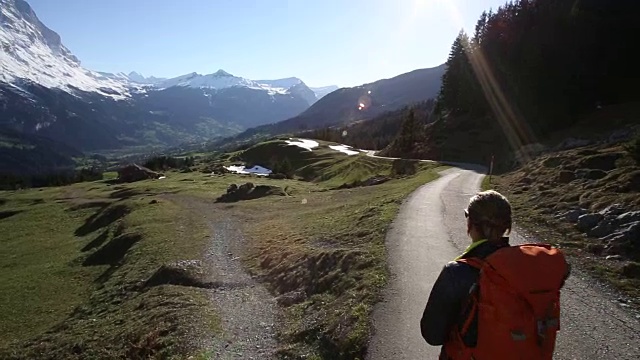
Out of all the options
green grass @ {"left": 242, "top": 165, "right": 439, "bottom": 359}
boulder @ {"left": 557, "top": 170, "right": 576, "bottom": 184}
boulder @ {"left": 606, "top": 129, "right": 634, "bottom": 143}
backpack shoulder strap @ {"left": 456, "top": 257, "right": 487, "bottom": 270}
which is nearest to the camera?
backpack shoulder strap @ {"left": 456, "top": 257, "right": 487, "bottom": 270}

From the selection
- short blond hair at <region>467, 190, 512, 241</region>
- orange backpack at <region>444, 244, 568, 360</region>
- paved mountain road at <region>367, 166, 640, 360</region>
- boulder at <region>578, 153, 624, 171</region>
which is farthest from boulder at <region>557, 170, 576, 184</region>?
orange backpack at <region>444, 244, 568, 360</region>

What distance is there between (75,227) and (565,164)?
57.4 meters

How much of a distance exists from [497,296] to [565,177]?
92.9ft

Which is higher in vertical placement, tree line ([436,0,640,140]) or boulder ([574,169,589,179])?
tree line ([436,0,640,140])

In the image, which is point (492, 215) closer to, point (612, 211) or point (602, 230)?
point (602, 230)

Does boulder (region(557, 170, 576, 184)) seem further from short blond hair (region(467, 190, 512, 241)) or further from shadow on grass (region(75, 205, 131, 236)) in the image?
shadow on grass (region(75, 205, 131, 236))

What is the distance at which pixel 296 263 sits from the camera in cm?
2291

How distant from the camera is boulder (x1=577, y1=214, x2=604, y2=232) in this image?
2005 cm

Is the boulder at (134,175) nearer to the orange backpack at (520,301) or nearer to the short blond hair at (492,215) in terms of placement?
the short blond hair at (492,215)

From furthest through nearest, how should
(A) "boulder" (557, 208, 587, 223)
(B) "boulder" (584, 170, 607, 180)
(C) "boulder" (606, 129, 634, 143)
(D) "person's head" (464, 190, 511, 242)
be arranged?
(C) "boulder" (606, 129, 634, 143), (B) "boulder" (584, 170, 607, 180), (A) "boulder" (557, 208, 587, 223), (D) "person's head" (464, 190, 511, 242)

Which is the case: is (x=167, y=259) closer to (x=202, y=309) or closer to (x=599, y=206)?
(x=202, y=309)

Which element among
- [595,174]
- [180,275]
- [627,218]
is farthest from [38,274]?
[595,174]

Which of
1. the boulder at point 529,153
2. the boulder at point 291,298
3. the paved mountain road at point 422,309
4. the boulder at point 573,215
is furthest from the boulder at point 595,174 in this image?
the boulder at point 529,153

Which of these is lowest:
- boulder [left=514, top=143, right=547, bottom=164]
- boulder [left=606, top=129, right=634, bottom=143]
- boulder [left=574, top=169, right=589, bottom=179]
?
boulder [left=514, top=143, right=547, bottom=164]
